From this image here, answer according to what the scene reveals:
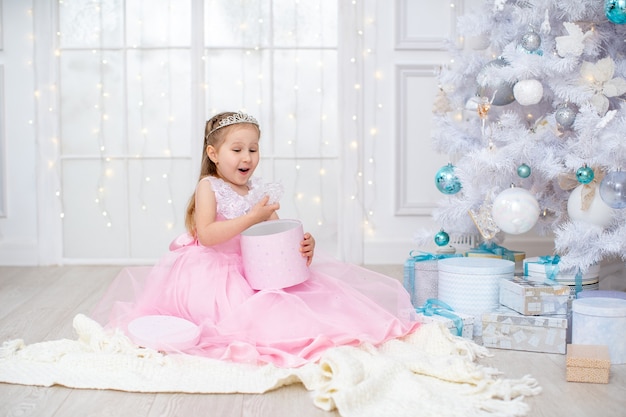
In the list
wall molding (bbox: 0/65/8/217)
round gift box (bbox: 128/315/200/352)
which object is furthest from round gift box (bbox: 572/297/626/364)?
wall molding (bbox: 0/65/8/217)

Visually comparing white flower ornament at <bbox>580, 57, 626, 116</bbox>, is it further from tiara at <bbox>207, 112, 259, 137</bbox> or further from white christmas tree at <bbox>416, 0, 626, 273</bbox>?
tiara at <bbox>207, 112, 259, 137</bbox>

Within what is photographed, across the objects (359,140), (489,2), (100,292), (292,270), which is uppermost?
(489,2)

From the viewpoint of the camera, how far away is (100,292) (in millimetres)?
3287

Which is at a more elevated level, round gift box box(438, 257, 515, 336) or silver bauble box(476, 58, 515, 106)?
silver bauble box(476, 58, 515, 106)

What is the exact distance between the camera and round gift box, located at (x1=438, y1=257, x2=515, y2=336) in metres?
2.47

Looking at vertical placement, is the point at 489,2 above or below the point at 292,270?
above

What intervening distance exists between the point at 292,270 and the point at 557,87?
1.17 meters

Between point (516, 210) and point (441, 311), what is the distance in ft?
1.53

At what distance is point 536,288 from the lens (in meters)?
2.32

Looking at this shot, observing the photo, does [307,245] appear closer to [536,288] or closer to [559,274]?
[536,288]

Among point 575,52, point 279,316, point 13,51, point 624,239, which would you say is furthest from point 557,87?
point 13,51

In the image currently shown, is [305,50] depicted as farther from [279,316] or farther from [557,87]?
[279,316]

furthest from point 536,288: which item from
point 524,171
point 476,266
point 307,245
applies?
point 307,245

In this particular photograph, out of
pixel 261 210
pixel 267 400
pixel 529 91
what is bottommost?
pixel 267 400
